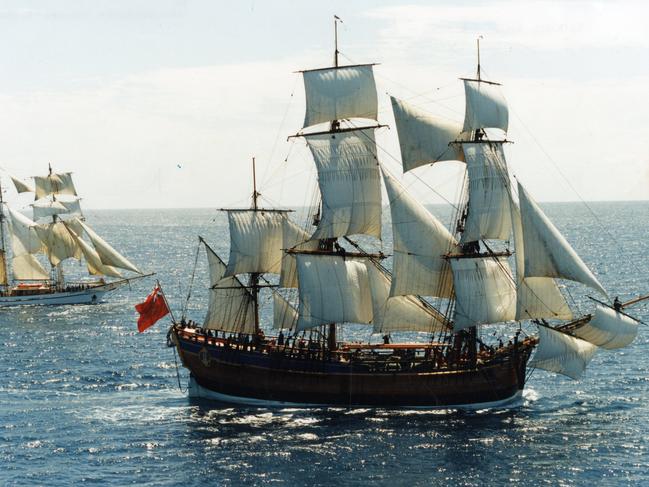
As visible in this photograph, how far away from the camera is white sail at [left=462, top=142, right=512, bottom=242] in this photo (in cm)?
6009

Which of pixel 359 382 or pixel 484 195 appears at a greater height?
pixel 484 195

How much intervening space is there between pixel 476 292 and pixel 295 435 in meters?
15.0

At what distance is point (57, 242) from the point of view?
120000 mm

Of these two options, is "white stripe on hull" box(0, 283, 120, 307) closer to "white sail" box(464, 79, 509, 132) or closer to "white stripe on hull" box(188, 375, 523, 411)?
"white stripe on hull" box(188, 375, 523, 411)

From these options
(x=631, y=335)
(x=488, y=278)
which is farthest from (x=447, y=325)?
(x=631, y=335)

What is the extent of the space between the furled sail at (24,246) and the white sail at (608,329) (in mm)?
78803

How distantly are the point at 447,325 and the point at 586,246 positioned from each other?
141m

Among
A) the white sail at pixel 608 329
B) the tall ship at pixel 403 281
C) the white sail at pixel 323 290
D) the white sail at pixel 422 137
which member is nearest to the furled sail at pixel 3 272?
the tall ship at pixel 403 281

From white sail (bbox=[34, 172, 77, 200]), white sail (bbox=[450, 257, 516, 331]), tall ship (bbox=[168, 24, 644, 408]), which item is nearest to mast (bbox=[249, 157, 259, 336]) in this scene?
tall ship (bbox=[168, 24, 644, 408])

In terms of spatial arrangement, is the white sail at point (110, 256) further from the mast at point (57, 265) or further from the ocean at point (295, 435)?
the ocean at point (295, 435)

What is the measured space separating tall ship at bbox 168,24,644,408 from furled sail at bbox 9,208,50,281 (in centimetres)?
6158

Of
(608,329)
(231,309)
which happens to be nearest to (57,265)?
(231,309)

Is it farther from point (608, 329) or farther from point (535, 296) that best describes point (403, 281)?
point (608, 329)

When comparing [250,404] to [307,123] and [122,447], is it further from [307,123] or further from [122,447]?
[307,123]
